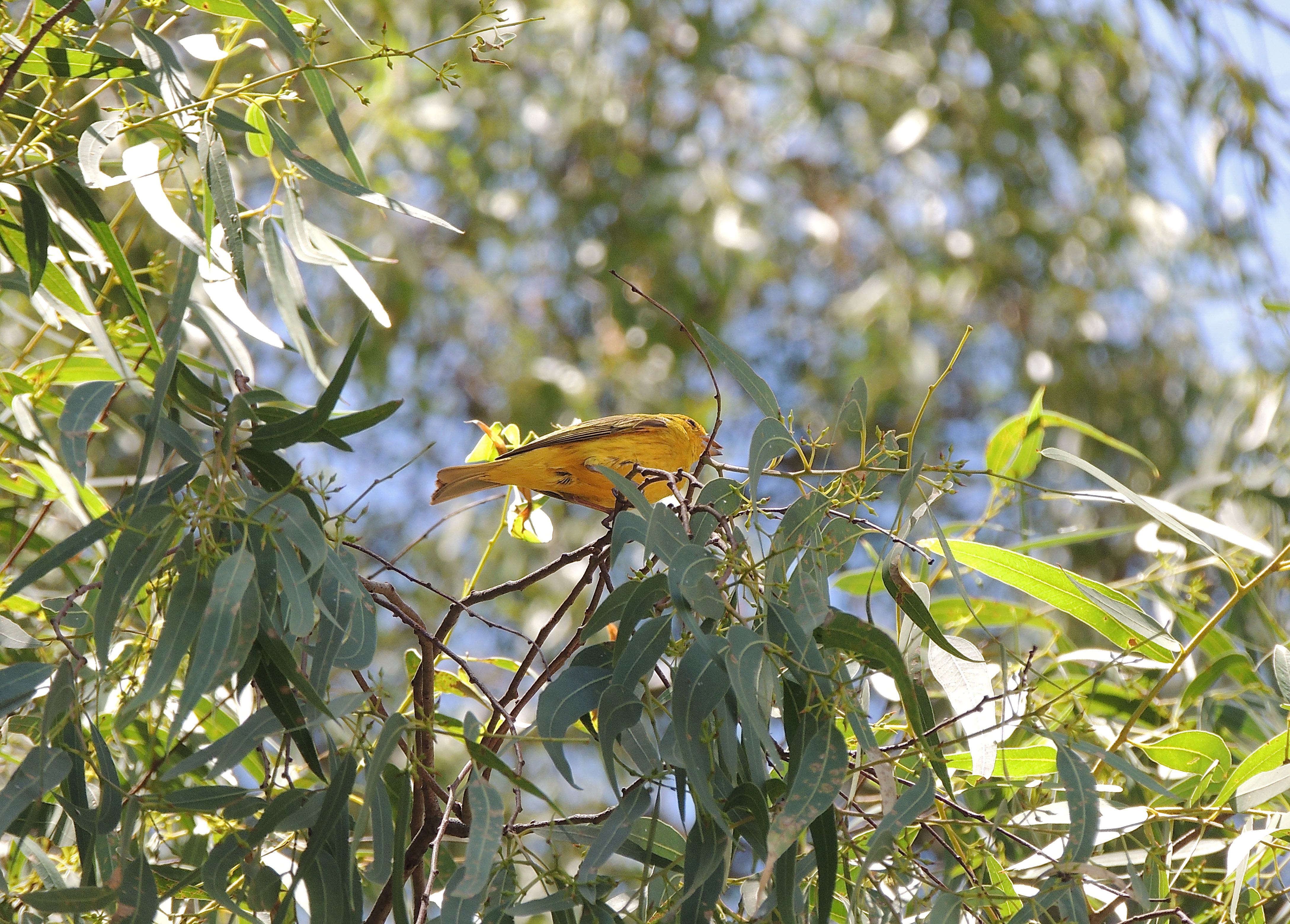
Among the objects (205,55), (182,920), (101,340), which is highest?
(205,55)

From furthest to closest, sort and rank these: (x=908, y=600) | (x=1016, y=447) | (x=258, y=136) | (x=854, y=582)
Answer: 1. (x=1016, y=447)
2. (x=854, y=582)
3. (x=258, y=136)
4. (x=908, y=600)

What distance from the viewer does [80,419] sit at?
1.60 metres

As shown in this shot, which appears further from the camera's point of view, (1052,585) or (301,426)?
(1052,585)

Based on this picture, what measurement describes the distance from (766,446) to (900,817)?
574mm

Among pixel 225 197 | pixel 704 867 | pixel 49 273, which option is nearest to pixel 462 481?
pixel 49 273

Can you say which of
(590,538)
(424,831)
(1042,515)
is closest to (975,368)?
(1042,515)

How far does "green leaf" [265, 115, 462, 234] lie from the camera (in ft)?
6.03

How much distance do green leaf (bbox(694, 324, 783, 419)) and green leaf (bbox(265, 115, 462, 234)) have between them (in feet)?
1.48

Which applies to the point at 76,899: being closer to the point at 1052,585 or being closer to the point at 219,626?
the point at 219,626

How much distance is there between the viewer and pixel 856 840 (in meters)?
1.91

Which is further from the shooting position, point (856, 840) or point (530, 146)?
point (530, 146)

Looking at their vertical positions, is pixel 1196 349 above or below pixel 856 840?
above

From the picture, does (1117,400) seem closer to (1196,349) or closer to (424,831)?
(1196,349)

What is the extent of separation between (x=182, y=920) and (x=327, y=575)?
68 cm
